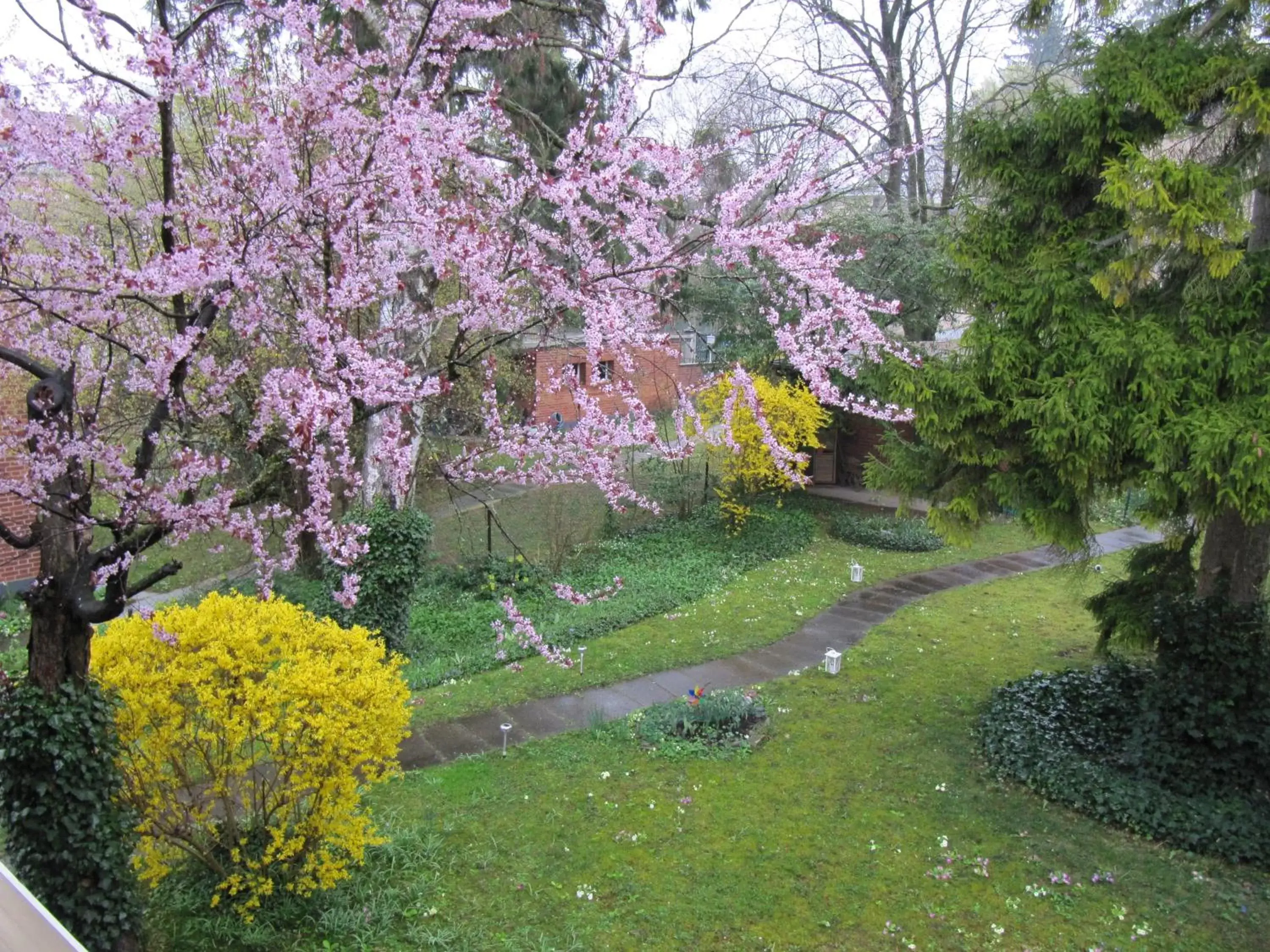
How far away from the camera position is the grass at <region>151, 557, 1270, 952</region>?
399cm

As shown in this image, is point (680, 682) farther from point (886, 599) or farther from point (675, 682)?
point (886, 599)

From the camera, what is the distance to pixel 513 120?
835 cm

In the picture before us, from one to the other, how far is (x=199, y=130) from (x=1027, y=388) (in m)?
6.01

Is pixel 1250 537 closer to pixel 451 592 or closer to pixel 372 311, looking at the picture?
pixel 372 311

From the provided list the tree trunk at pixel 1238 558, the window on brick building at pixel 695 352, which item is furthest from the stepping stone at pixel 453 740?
the window on brick building at pixel 695 352

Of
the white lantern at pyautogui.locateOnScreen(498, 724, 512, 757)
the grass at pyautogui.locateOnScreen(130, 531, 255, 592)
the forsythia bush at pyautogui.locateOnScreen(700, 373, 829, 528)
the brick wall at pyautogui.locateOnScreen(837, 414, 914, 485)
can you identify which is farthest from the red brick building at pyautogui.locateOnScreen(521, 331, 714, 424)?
the grass at pyautogui.locateOnScreen(130, 531, 255, 592)

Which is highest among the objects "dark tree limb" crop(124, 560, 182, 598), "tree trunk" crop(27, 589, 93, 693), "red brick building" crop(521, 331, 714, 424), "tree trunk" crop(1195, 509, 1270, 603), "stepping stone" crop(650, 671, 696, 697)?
"red brick building" crop(521, 331, 714, 424)

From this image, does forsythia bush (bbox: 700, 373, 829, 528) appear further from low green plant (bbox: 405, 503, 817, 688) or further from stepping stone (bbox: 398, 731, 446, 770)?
stepping stone (bbox: 398, 731, 446, 770)

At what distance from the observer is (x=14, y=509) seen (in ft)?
32.8

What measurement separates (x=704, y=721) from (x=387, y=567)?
337cm

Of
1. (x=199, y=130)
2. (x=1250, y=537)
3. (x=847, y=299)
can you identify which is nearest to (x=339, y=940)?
(x=847, y=299)

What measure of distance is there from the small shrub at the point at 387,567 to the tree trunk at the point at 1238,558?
21.2 feet

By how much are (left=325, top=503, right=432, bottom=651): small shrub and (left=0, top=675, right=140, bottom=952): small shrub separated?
3890mm

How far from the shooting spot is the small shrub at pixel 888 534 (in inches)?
485
